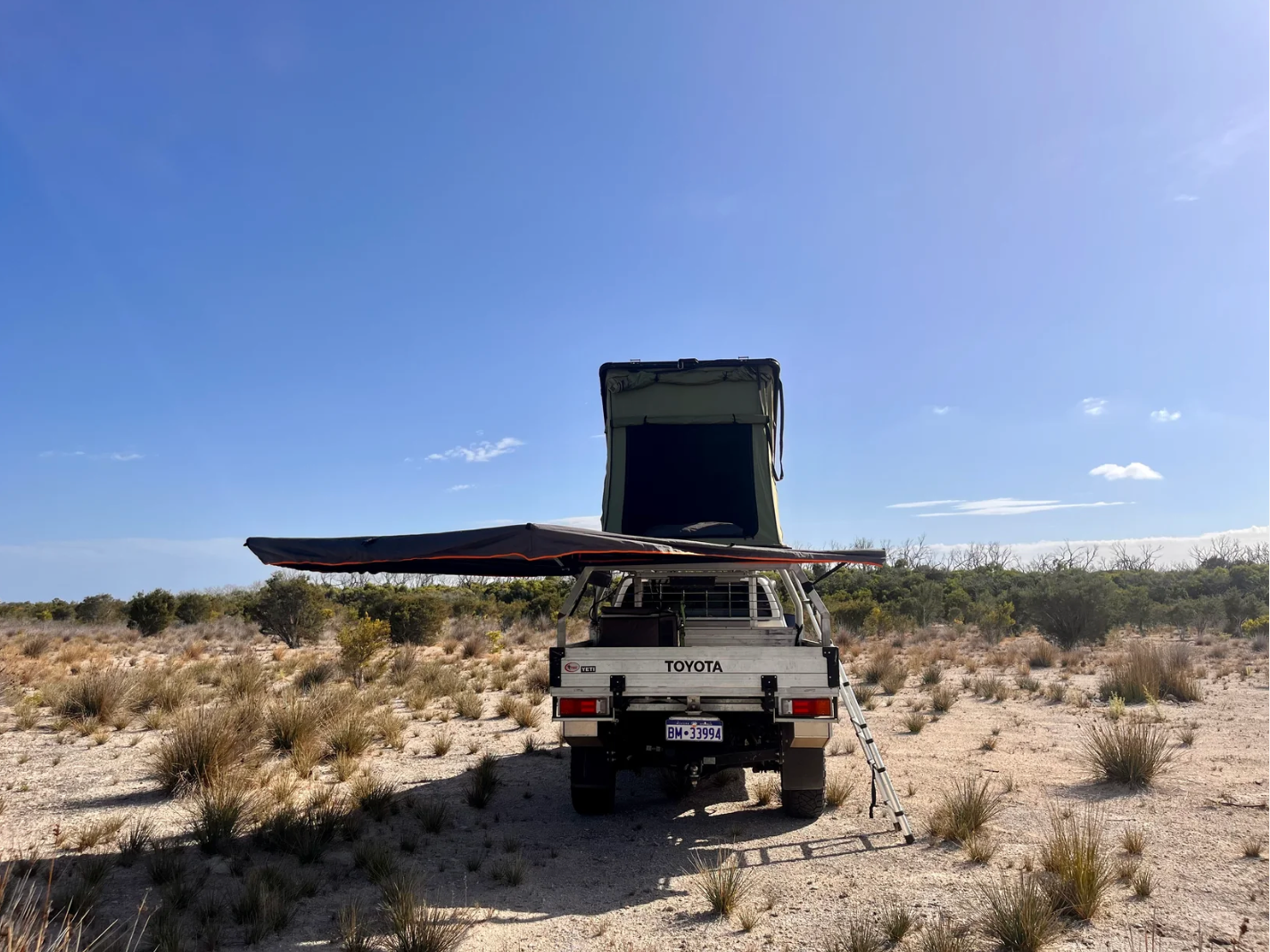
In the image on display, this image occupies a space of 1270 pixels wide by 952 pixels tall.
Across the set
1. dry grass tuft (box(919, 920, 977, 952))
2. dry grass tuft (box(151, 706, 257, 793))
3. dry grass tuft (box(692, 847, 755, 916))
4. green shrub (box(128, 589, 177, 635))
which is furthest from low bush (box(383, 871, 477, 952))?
green shrub (box(128, 589, 177, 635))

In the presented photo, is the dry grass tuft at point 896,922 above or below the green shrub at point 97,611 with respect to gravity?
below

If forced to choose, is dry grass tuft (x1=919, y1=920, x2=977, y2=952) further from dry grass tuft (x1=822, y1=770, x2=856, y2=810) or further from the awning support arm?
the awning support arm

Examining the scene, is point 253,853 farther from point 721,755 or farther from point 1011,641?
point 1011,641

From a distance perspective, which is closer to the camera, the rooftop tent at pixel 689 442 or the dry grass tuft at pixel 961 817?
the dry grass tuft at pixel 961 817

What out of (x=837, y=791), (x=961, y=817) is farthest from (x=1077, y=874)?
(x=837, y=791)

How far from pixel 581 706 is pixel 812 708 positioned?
174cm

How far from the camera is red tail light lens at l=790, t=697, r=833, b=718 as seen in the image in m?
5.79

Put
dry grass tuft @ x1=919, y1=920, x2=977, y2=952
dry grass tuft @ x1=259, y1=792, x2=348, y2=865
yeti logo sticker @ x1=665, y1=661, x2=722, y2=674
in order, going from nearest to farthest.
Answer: dry grass tuft @ x1=919, y1=920, x2=977, y2=952, dry grass tuft @ x1=259, y1=792, x2=348, y2=865, yeti logo sticker @ x1=665, y1=661, x2=722, y2=674

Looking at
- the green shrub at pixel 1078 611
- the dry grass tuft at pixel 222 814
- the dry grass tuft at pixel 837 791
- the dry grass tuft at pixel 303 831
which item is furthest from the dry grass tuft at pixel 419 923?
the green shrub at pixel 1078 611

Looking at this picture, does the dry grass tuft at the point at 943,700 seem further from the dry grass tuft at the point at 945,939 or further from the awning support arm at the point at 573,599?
the dry grass tuft at the point at 945,939

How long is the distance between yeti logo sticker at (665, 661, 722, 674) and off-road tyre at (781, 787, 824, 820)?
4.71 ft

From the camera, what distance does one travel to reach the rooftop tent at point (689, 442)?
8.70 m

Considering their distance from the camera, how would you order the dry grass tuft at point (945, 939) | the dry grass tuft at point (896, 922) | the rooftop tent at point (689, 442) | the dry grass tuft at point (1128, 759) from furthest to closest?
the rooftop tent at point (689, 442), the dry grass tuft at point (1128, 759), the dry grass tuft at point (896, 922), the dry grass tuft at point (945, 939)

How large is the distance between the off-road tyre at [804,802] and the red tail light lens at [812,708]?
1.00 metres
